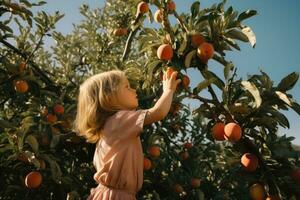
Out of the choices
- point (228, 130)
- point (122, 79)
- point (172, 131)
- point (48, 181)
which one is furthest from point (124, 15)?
point (228, 130)

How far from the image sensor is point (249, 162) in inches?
91.2

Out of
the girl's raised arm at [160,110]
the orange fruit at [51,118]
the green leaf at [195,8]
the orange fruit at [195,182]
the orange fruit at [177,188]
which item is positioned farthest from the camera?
→ the orange fruit at [195,182]

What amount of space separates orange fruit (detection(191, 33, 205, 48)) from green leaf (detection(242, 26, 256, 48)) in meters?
0.29

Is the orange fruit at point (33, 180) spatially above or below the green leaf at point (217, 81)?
below

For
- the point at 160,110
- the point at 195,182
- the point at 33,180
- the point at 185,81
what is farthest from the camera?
the point at 195,182

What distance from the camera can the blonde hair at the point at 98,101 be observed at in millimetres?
2318

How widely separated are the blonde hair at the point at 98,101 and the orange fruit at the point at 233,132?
0.71 meters

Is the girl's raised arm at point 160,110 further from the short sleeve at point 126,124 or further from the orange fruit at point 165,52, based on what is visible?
the orange fruit at point 165,52

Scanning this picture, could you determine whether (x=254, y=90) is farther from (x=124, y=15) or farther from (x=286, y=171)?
(x=124, y=15)

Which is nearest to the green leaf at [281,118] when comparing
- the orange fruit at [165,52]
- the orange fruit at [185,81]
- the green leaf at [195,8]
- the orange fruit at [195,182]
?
the orange fruit at [185,81]

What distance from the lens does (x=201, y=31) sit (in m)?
2.58

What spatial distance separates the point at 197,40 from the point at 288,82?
0.65 m

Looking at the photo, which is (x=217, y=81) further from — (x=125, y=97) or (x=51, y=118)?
(x=51, y=118)

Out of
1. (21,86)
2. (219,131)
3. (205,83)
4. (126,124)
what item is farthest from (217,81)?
(21,86)
